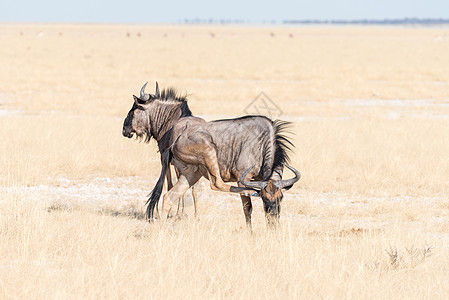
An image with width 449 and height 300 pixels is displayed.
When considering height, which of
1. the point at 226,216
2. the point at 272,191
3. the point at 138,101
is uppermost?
the point at 138,101

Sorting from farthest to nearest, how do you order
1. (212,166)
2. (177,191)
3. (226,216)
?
(226,216) → (177,191) → (212,166)

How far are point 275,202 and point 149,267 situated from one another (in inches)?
51.7

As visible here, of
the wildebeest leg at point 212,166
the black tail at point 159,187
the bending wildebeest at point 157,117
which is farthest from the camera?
the bending wildebeest at point 157,117

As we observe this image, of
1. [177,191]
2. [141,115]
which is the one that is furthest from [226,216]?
[141,115]

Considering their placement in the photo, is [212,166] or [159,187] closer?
[212,166]

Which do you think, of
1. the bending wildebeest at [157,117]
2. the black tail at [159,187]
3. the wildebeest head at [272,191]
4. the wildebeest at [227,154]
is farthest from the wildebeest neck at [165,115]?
the wildebeest head at [272,191]

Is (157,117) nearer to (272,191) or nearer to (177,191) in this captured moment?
(177,191)

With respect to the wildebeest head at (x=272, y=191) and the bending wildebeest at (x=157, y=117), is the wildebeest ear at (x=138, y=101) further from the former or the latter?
the wildebeest head at (x=272, y=191)

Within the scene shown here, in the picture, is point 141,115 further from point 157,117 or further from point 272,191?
point 272,191

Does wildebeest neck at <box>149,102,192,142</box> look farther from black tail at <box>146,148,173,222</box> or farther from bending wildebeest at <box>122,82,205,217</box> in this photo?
black tail at <box>146,148,173,222</box>

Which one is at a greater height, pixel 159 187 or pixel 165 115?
pixel 165 115

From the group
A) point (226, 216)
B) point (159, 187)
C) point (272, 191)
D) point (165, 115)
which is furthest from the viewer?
point (226, 216)

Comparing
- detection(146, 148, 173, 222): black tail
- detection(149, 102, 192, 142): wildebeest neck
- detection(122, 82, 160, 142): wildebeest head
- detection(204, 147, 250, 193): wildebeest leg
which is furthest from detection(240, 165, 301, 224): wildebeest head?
detection(122, 82, 160, 142): wildebeest head

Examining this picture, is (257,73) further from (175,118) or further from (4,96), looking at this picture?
(175,118)
